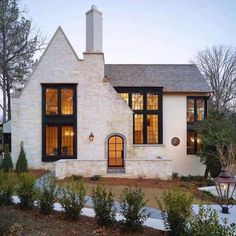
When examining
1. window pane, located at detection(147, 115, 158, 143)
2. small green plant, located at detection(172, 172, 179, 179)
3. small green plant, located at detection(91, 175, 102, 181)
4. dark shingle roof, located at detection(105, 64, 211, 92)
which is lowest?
small green plant, located at detection(172, 172, 179, 179)

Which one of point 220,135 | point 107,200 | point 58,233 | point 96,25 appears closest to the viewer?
point 58,233

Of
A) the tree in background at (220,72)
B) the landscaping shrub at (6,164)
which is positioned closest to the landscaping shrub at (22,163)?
the landscaping shrub at (6,164)

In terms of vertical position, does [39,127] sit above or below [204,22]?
below

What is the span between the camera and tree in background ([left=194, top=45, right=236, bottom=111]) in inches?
1462

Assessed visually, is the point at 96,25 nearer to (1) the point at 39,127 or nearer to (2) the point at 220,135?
(1) the point at 39,127

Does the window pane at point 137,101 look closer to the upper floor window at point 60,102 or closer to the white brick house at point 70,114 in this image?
the white brick house at point 70,114

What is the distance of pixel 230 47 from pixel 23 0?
29.8 metres

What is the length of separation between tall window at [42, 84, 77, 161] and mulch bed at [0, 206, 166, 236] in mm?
11242

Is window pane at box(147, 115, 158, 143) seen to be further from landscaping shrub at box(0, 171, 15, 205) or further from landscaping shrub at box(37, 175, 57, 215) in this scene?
landscaping shrub at box(37, 175, 57, 215)

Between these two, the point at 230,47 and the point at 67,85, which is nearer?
the point at 67,85

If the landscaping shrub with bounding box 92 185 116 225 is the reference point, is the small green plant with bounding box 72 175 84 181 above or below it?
below

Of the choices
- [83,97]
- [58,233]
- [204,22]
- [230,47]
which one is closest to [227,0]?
[204,22]

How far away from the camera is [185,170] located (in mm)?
21312

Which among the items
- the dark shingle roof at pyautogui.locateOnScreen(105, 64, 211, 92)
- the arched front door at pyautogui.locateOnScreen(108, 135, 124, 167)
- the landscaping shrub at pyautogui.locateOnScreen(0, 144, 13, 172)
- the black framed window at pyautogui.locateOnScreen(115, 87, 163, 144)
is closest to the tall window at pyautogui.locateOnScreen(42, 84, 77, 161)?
the landscaping shrub at pyautogui.locateOnScreen(0, 144, 13, 172)
